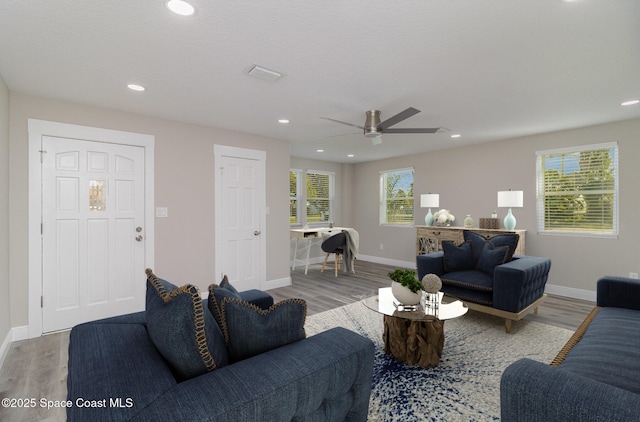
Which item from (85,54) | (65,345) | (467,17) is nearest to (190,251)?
(65,345)

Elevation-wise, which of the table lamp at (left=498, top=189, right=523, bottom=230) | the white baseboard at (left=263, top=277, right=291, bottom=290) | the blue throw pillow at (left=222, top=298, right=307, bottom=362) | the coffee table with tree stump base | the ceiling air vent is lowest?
the white baseboard at (left=263, top=277, right=291, bottom=290)

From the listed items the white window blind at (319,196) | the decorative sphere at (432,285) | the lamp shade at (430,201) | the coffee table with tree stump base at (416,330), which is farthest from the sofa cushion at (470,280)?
the white window blind at (319,196)

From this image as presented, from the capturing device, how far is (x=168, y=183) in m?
3.95

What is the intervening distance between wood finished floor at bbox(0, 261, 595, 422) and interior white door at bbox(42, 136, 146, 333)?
413 mm

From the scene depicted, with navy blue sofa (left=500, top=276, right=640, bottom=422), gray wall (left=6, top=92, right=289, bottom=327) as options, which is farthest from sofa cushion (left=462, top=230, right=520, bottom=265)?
gray wall (left=6, top=92, right=289, bottom=327)

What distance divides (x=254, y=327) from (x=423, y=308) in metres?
1.77

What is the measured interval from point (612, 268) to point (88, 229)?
6.61m

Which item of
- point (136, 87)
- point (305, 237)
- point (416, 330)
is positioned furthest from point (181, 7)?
point (305, 237)

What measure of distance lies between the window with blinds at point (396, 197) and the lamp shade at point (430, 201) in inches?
27.9

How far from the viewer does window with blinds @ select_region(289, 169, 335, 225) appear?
6.88m

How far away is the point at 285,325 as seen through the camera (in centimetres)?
138

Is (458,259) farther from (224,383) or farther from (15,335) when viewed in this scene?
(15,335)

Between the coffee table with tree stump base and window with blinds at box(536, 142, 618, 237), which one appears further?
window with blinds at box(536, 142, 618, 237)

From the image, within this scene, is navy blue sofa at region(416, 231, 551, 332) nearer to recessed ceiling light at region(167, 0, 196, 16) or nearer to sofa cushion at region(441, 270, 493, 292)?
sofa cushion at region(441, 270, 493, 292)
